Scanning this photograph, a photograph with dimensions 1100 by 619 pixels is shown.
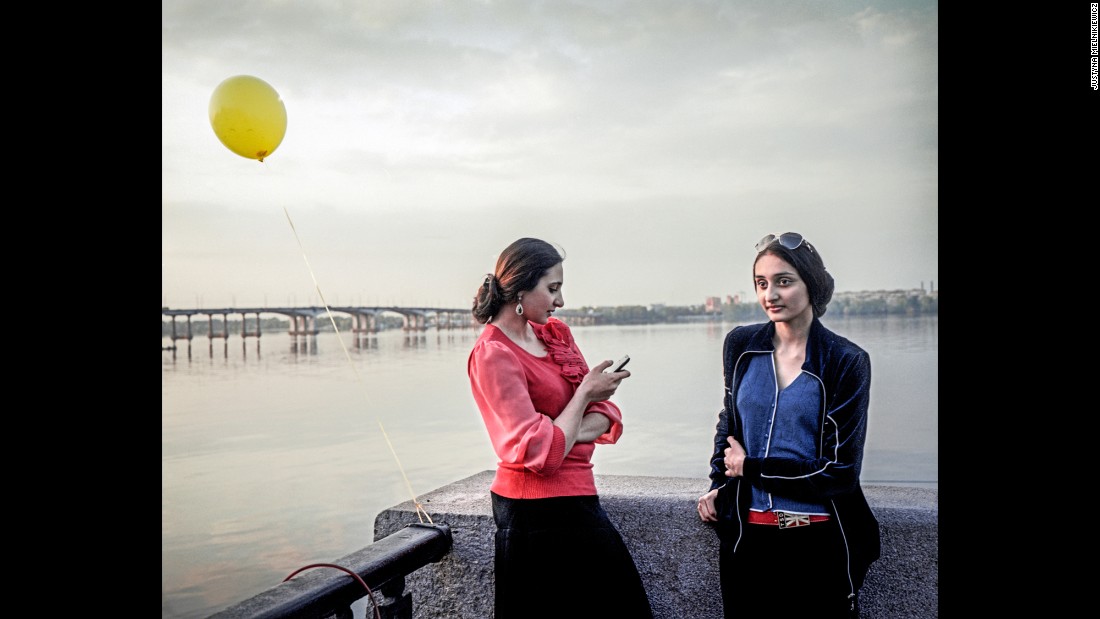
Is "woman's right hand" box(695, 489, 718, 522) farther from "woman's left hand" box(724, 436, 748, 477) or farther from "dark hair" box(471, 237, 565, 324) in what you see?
"dark hair" box(471, 237, 565, 324)

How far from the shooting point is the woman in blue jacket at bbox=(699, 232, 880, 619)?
6.29 ft

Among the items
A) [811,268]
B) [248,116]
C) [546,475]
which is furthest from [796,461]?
[248,116]

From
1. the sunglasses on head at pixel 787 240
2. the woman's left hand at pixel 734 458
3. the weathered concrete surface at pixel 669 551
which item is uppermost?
the sunglasses on head at pixel 787 240

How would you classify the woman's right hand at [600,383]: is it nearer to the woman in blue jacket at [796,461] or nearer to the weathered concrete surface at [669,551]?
the woman in blue jacket at [796,461]

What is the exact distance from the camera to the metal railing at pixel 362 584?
1.93 metres

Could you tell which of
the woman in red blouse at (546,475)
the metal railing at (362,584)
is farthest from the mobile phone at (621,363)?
the metal railing at (362,584)

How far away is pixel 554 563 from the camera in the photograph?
7.13 feet

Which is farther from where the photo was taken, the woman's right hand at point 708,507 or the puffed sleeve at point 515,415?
the woman's right hand at point 708,507

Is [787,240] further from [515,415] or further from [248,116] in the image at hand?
[248,116]
